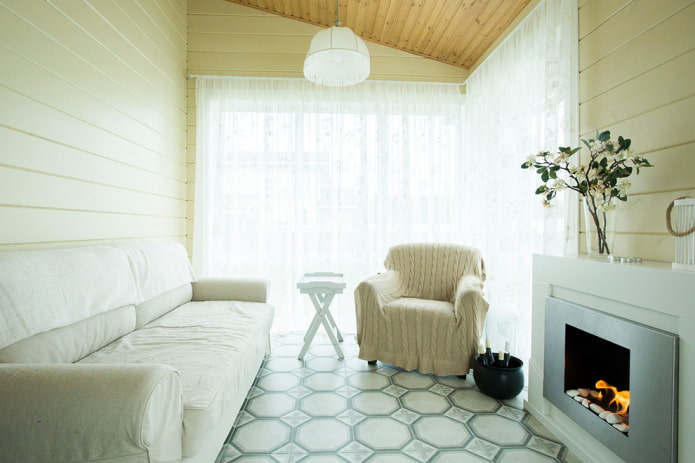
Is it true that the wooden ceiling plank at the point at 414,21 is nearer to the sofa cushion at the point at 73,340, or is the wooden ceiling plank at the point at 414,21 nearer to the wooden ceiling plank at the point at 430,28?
the wooden ceiling plank at the point at 430,28

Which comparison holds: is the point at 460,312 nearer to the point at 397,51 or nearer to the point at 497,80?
the point at 497,80

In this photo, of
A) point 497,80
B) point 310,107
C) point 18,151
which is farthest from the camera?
point 310,107

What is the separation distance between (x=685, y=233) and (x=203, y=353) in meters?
1.97

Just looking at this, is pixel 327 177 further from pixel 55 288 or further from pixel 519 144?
pixel 55 288

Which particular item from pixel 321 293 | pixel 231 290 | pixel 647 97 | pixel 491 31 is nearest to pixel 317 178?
pixel 321 293

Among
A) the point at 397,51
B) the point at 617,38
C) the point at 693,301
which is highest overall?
the point at 397,51

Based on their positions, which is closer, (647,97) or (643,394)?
(643,394)

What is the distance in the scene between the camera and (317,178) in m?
3.70

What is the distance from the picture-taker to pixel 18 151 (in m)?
1.68

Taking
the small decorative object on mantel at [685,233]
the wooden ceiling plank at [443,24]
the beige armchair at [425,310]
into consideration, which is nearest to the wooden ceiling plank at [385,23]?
the wooden ceiling plank at [443,24]

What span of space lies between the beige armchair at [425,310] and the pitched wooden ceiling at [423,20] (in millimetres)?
1866

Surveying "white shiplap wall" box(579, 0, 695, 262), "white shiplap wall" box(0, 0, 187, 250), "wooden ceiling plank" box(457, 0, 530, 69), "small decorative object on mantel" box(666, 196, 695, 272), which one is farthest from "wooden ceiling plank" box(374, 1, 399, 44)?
"small decorative object on mantel" box(666, 196, 695, 272)

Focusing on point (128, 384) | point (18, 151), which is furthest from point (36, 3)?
point (128, 384)

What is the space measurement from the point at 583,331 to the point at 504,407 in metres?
0.69
